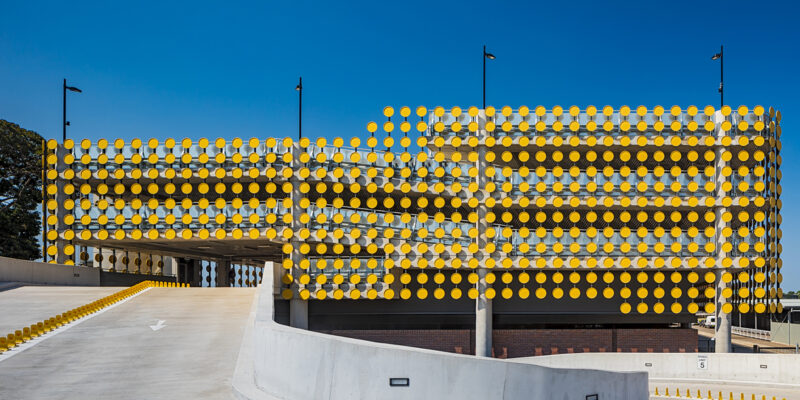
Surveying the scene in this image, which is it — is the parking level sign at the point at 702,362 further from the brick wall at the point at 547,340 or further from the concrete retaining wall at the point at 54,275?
the concrete retaining wall at the point at 54,275

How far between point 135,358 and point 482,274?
34.6 meters

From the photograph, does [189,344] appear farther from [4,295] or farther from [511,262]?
[511,262]

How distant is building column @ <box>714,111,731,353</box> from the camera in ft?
164

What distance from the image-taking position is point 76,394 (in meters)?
13.6

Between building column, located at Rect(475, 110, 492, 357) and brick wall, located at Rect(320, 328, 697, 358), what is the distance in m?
1.03

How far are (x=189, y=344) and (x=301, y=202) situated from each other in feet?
95.9

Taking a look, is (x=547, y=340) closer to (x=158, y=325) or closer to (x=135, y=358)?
(x=158, y=325)

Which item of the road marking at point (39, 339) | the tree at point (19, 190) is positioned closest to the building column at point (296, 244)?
the road marking at point (39, 339)

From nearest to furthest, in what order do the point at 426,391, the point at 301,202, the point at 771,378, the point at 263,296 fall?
the point at 426,391, the point at 263,296, the point at 771,378, the point at 301,202

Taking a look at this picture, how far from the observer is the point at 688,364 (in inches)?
1578

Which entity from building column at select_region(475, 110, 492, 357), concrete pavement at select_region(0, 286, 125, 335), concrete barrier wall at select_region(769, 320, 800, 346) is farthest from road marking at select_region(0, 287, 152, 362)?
concrete barrier wall at select_region(769, 320, 800, 346)

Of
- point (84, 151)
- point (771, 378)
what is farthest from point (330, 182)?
point (771, 378)

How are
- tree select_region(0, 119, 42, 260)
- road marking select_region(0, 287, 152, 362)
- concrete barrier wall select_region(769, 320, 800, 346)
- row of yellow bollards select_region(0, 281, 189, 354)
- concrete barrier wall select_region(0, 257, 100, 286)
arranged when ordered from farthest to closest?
tree select_region(0, 119, 42, 260), concrete barrier wall select_region(769, 320, 800, 346), concrete barrier wall select_region(0, 257, 100, 286), row of yellow bollards select_region(0, 281, 189, 354), road marking select_region(0, 287, 152, 362)

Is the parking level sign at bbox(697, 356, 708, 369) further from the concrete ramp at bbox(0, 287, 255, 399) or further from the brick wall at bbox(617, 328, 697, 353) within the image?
the concrete ramp at bbox(0, 287, 255, 399)
